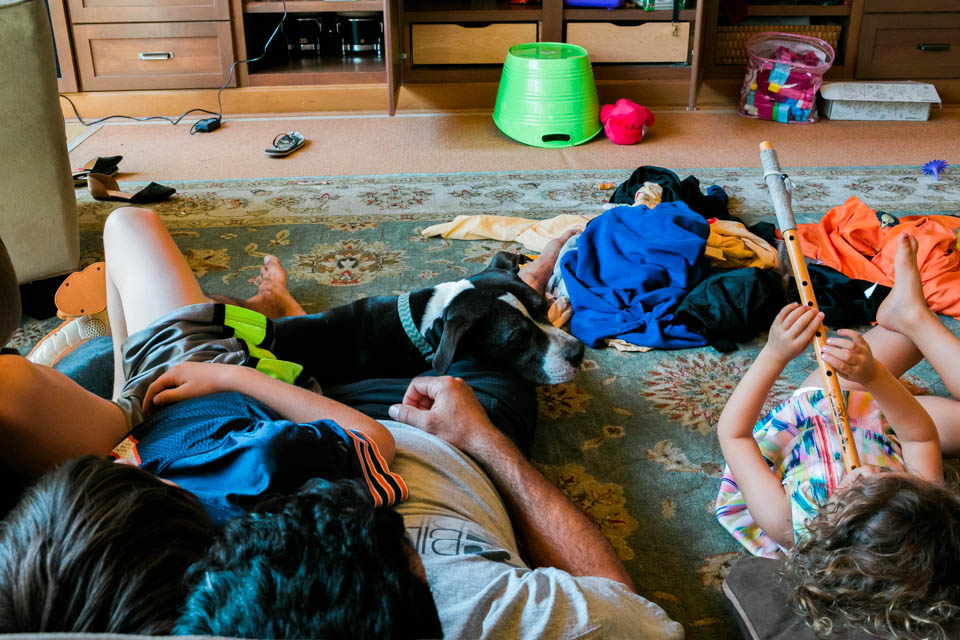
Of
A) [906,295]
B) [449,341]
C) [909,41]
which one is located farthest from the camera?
[909,41]

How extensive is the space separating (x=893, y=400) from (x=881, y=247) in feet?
3.55

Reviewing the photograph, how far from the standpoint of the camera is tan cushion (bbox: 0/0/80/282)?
6.03 ft

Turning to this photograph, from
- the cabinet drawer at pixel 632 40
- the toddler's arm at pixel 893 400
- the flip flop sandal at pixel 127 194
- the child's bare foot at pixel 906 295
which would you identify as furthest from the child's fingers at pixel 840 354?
the cabinet drawer at pixel 632 40

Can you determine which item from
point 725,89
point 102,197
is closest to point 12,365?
point 102,197

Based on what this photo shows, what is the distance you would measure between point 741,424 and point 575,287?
76 cm

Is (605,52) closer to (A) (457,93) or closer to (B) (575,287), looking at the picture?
(A) (457,93)

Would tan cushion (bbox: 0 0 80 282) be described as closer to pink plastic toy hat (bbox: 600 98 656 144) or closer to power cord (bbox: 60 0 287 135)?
power cord (bbox: 60 0 287 135)

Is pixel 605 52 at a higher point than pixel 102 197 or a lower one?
higher

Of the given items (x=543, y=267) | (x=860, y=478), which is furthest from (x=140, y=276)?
(x=860, y=478)

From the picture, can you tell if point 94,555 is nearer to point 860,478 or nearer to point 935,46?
point 860,478

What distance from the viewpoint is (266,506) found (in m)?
0.56

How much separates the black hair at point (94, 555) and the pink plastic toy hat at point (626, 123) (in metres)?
2.85

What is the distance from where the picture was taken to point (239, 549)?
493mm

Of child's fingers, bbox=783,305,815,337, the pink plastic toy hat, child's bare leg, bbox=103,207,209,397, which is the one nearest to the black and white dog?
child's bare leg, bbox=103,207,209,397
